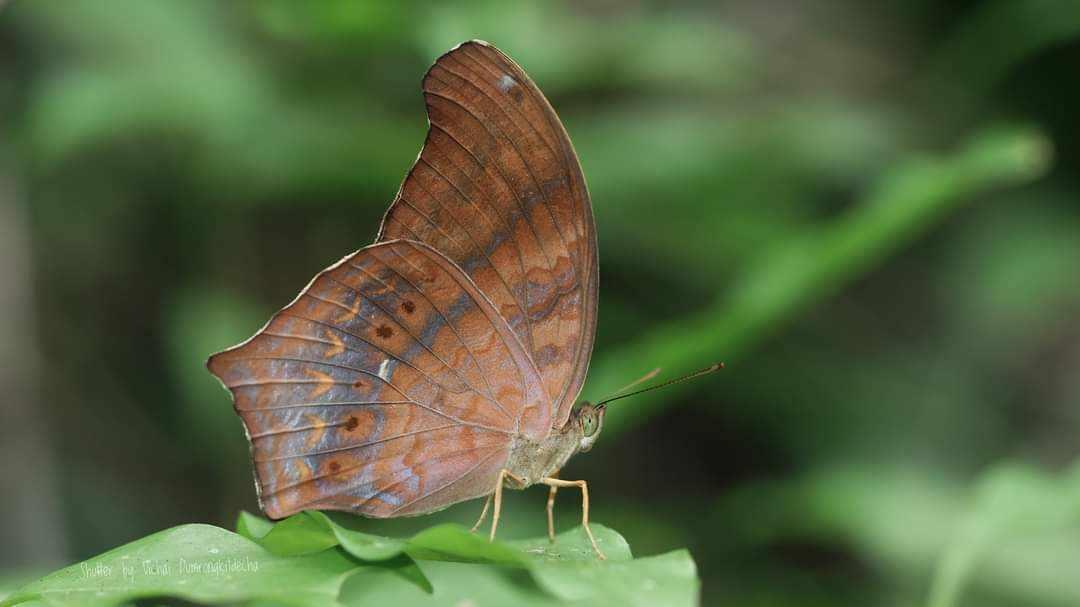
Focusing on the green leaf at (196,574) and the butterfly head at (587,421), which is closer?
the green leaf at (196,574)

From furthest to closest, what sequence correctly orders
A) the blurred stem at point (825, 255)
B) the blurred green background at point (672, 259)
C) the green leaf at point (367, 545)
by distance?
the blurred green background at point (672, 259) < the blurred stem at point (825, 255) < the green leaf at point (367, 545)

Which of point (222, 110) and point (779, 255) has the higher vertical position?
point (222, 110)

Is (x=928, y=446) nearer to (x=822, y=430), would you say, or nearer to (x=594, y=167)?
(x=822, y=430)

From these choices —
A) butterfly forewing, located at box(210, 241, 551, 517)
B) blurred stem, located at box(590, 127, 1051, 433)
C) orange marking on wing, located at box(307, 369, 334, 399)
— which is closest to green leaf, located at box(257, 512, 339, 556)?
butterfly forewing, located at box(210, 241, 551, 517)

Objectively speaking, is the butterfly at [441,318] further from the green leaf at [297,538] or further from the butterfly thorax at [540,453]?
the green leaf at [297,538]

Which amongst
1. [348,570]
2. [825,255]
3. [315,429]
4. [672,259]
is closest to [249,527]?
[348,570]

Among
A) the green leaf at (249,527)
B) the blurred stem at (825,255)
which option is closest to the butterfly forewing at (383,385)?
the green leaf at (249,527)

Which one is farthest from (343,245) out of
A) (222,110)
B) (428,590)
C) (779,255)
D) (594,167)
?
(428,590)
